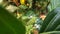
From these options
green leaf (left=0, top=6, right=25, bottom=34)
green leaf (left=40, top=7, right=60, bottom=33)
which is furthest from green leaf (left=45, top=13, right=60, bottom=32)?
green leaf (left=0, top=6, right=25, bottom=34)

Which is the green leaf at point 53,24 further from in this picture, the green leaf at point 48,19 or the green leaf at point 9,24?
the green leaf at point 9,24

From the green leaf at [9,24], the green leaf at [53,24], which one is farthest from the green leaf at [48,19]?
the green leaf at [9,24]

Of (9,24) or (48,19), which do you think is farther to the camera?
(48,19)

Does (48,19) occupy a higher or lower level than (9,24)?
lower

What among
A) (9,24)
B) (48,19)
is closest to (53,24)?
(48,19)

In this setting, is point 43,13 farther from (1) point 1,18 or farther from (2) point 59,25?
(1) point 1,18

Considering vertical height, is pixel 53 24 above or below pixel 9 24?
below

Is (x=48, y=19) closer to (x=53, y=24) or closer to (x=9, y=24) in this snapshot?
(x=53, y=24)

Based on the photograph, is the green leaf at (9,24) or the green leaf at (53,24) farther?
the green leaf at (53,24)

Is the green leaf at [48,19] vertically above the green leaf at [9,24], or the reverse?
the green leaf at [9,24]
